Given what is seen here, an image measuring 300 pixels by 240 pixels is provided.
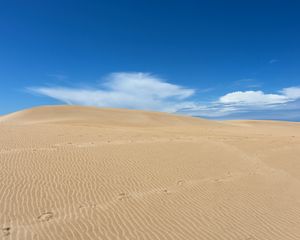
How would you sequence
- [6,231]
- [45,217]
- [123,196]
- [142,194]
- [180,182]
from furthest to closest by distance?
[180,182] < [142,194] < [123,196] < [45,217] < [6,231]

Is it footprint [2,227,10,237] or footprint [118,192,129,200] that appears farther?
footprint [118,192,129,200]

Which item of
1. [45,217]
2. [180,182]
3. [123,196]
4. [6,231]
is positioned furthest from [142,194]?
[6,231]

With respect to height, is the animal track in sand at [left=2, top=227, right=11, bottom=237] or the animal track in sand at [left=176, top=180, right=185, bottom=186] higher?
the animal track in sand at [left=176, top=180, right=185, bottom=186]

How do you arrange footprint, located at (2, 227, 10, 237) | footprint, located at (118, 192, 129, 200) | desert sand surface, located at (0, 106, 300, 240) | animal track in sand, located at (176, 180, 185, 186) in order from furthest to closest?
animal track in sand, located at (176, 180, 185, 186) → footprint, located at (118, 192, 129, 200) → desert sand surface, located at (0, 106, 300, 240) → footprint, located at (2, 227, 10, 237)

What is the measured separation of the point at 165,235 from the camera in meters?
4.79

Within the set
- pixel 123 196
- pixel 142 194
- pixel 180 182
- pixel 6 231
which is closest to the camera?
pixel 6 231

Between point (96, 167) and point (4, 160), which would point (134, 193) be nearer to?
point (96, 167)

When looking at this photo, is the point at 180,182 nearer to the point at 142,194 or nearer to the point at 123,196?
the point at 142,194

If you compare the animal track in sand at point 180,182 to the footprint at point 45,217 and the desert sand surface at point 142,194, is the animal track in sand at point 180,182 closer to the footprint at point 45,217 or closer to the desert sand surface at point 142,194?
the desert sand surface at point 142,194

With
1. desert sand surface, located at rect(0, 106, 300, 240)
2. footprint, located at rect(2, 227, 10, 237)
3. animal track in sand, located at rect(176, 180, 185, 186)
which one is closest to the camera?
footprint, located at rect(2, 227, 10, 237)

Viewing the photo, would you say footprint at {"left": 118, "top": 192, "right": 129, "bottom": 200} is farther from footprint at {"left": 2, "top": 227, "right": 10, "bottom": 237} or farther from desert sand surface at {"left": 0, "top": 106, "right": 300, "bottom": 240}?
footprint at {"left": 2, "top": 227, "right": 10, "bottom": 237}

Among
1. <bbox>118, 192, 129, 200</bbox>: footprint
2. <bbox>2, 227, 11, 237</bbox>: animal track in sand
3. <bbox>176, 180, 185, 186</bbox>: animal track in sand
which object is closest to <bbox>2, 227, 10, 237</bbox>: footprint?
<bbox>2, 227, 11, 237</bbox>: animal track in sand

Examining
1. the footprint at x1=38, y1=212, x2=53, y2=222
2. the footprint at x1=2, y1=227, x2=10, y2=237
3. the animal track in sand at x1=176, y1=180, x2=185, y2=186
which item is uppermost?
the animal track in sand at x1=176, y1=180, x2=185, y2=186

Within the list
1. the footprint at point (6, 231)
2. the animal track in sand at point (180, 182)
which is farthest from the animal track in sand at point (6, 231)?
the animal track in sand at point (180, 182)
